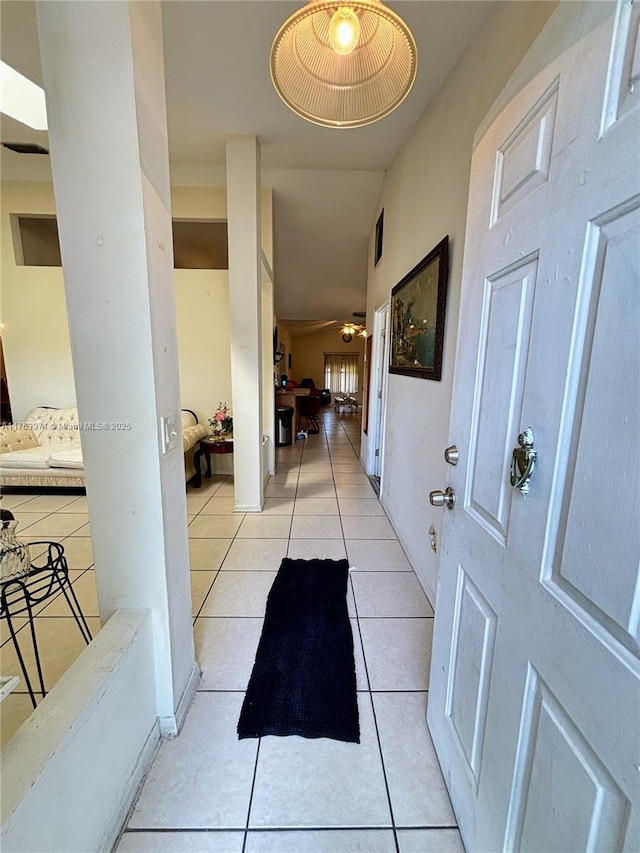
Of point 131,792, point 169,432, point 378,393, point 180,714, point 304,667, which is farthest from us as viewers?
point 378,393

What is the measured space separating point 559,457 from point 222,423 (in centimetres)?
389

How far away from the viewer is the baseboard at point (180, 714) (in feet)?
4.27

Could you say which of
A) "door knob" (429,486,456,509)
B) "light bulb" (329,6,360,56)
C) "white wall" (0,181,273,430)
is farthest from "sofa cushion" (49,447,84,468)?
"light bulb" (329,6,360,56)

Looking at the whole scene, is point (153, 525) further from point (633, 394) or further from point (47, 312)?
point (47, 312)

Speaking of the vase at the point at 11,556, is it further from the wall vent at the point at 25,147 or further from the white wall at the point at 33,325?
the wall vent at the point at 25,147

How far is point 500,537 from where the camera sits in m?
0.85

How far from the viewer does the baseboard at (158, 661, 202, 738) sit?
4.27 ft

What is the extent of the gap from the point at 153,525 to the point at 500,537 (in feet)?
3.52

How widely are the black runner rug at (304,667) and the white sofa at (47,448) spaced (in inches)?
82.8

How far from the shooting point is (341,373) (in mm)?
15375

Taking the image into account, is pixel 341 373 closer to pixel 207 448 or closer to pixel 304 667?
pixel 207 448

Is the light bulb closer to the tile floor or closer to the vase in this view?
the vase

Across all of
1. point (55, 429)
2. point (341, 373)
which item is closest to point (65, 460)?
point (55, 429)

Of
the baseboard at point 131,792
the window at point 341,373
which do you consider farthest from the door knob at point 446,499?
the window at point 341,373
